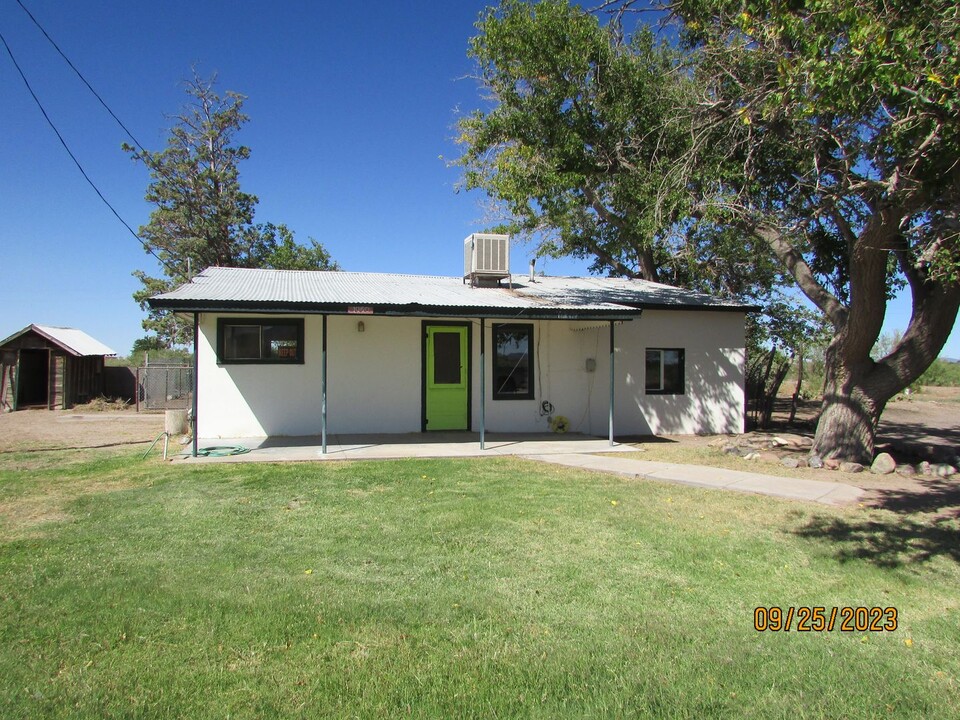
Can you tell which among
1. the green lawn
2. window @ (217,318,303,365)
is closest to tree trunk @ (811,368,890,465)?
the green lawn

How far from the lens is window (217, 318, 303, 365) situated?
40.2 feet

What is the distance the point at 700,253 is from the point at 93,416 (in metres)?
18.6

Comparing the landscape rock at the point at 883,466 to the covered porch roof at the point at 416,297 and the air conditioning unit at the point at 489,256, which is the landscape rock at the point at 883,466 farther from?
the air conditioning unit at the point at 489,256

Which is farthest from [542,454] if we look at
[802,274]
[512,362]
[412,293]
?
[802,274]

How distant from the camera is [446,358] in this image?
43.9 feet

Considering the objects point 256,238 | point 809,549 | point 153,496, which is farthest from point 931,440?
point 256,238

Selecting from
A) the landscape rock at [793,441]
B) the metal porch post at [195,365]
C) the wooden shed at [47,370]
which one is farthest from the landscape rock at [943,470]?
the wooden shed at [47,370]

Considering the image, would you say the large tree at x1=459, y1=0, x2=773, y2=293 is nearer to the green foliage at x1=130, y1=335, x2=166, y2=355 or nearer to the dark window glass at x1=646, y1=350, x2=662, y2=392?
the dark window glass at x1=646, y1=350, x2=662, y2=392

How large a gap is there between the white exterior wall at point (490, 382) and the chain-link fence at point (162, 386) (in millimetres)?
11055

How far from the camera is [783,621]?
424 centimetres

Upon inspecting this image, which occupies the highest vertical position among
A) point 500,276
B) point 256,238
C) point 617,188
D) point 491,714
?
point 256,238

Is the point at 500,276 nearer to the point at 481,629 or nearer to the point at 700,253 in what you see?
the point at 700,253

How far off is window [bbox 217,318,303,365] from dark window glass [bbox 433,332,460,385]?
263 centimetres

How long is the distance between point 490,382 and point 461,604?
30.4ft
